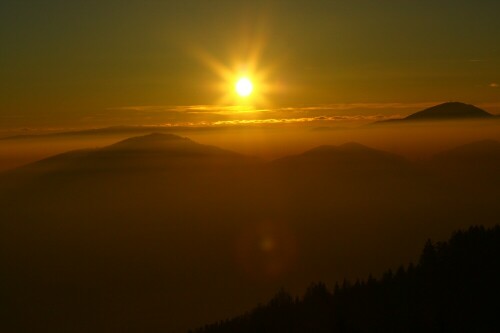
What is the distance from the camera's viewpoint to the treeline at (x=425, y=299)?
31633 millimetres

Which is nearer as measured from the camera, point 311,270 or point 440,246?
point 440,246

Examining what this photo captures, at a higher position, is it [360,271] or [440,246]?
[440,246]

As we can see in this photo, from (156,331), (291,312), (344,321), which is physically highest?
(344,321)

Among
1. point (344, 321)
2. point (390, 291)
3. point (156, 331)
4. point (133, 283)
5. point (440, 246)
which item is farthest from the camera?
point (133, 283)

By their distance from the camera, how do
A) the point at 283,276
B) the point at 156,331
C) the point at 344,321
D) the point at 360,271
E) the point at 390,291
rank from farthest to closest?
the point at 283,276
the point at 360,271
the point at 156,331
the point at 390,291
the point at 344,321

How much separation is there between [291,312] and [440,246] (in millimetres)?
12091

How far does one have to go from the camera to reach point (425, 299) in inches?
1374

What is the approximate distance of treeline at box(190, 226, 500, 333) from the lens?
3163 cm

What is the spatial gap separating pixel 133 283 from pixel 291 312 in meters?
162

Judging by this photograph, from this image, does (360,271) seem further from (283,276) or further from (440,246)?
(440,246)

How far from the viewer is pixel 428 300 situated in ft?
114

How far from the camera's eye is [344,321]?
33.0 m

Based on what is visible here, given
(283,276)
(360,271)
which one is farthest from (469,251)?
(283,276)

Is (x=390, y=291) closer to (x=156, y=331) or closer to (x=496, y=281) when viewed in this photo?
(x=496, y=281)
